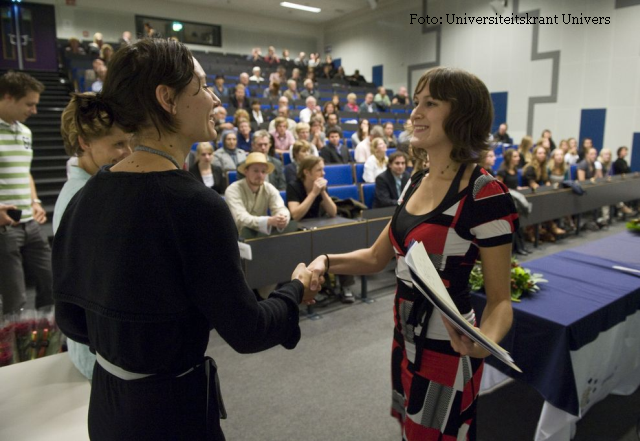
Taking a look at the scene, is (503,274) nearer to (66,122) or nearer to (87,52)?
(66,122)

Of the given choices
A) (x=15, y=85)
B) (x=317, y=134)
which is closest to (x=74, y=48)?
(x=317, y=134)

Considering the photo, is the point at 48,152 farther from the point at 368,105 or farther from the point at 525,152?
the point at 368,105

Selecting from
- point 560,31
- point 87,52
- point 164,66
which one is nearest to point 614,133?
point 560,31

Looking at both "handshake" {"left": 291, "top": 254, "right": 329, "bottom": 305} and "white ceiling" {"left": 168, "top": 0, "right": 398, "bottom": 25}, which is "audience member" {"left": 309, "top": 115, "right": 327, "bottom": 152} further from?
"white ceiling" {"left": 168, "top": 0, "right": 398, "bottom": 25}

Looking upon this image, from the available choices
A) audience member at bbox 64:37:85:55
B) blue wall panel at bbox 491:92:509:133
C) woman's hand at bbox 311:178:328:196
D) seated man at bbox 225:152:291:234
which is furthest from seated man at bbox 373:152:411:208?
audience member at bbox 64:37:85:55

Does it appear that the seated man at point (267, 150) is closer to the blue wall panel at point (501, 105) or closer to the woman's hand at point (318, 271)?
the woman's hand at point (318, 271)

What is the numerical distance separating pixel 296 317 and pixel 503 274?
57 centimetres

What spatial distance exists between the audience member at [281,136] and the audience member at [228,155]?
0.99 meters

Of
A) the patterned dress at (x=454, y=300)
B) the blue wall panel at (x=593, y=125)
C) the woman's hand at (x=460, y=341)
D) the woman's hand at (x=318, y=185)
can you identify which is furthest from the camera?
the blue wall panel at (x=593, y=125)

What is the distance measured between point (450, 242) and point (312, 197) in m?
2.66

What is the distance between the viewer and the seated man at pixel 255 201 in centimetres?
323

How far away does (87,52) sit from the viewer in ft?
35.2

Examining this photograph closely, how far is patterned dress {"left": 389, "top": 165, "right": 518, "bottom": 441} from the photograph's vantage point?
3.68 ft

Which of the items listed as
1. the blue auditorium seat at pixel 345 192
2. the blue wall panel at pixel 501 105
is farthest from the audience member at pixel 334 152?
the blue wall panel at pixel 501 105
